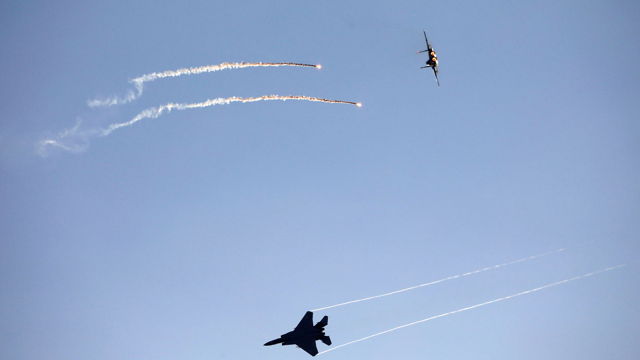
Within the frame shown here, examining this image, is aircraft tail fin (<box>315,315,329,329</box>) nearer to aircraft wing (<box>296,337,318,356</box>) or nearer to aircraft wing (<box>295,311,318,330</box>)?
aircraft wing (<box>295,311,318,330</box>)

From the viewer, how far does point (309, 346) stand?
9100 cm

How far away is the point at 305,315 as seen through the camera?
310 ft

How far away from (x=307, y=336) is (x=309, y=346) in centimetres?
194

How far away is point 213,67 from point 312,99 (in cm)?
1666

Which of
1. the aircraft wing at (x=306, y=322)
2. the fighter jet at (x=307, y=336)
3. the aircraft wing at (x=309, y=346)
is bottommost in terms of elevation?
the aircraft wing at (x=309, y=346)

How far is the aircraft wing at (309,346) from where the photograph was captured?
297ft

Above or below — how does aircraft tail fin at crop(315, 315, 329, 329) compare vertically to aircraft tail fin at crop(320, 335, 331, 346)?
above

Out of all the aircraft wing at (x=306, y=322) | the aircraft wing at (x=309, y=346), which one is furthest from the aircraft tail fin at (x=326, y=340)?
the aircraft wing at (x=306, y=322)

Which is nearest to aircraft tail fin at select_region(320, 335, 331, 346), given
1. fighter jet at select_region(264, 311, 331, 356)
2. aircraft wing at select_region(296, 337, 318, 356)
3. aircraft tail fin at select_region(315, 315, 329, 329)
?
fighter jet at select_region(264, 311, 331, 356)

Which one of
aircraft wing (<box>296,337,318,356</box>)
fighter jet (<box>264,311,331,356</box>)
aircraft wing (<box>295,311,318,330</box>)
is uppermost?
aircraft wing (<box>295,311,318,330</box>)

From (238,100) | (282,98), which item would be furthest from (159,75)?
(282,98)

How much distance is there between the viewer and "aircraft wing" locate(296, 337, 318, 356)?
297 feet

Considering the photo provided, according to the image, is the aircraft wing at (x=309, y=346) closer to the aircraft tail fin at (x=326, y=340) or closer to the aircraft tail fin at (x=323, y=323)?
the aircraft tail fin at (x=326, y=340)

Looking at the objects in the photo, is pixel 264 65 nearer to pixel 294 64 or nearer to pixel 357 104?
pixel 294 64
